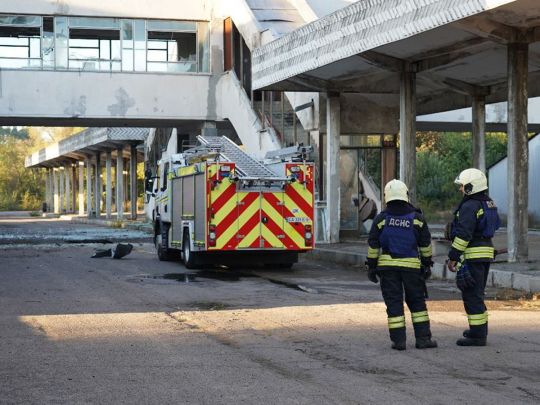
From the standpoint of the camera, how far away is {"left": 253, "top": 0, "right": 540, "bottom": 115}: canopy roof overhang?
51.8ft

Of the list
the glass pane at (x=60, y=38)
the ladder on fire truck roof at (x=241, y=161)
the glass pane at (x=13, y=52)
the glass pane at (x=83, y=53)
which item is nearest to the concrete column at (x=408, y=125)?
the ladder on fire truck roof at (x=241, y=161)

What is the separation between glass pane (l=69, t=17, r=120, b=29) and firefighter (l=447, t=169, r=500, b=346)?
2333 centimetres

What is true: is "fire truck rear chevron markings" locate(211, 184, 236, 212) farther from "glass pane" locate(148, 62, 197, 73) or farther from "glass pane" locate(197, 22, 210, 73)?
"glass pane" locate(197, 22, 210, 73)

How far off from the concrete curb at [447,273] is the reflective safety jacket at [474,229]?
5.00 meters

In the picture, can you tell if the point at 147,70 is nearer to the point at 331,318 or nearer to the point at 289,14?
the point at 289,14

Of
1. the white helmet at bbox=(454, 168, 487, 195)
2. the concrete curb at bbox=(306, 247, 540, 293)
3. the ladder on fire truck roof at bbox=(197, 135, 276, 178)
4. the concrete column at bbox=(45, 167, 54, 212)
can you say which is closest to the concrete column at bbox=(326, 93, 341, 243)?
the concrete curb at bbox=(306, 247, 540, 293)

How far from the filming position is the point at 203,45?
3216 cm

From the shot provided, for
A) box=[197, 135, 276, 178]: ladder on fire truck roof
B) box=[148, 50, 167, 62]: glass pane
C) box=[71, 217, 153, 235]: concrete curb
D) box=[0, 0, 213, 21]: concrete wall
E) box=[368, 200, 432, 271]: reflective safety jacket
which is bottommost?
box=[71, 217, 153, 235]: concrete curb

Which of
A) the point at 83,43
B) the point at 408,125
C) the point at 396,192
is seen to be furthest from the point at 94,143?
the point at 396,192

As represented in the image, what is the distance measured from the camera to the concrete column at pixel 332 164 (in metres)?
24.5

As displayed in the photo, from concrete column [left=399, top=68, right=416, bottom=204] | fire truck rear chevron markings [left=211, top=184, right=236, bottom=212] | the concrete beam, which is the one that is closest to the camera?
the concrete beam

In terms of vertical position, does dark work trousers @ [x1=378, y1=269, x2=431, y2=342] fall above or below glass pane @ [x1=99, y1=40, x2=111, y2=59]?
below

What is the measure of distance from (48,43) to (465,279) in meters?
24.0

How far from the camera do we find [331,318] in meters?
11.5
